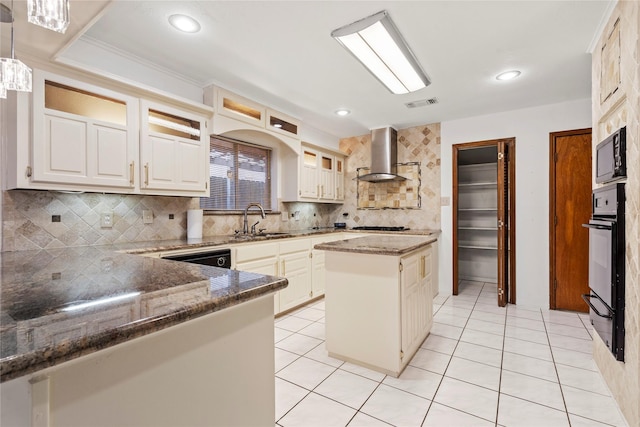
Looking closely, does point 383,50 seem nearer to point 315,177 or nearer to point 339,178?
point 315,177

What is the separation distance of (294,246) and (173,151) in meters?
1.59

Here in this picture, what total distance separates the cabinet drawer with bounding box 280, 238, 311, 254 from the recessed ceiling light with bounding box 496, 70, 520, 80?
2.64 meters

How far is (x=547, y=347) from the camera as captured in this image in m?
2.56

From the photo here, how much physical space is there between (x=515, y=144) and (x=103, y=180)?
4.45 m

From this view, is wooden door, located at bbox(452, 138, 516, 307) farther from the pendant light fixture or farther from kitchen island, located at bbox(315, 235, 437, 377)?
the pendant light fixture

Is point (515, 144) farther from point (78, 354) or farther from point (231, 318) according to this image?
point (78, 354)

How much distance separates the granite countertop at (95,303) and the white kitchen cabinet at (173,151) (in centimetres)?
133

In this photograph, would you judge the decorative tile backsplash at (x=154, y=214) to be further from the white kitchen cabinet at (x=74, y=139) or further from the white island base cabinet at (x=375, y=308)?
the white island base cabinet at (x=375, y=308)

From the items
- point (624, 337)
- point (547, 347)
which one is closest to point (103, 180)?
point (624, 337)

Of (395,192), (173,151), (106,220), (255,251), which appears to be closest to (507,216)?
(395,192)

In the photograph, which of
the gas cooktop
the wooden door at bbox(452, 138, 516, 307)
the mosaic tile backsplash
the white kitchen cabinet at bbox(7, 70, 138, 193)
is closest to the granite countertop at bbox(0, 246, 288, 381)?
the white kitchen cabinet at bbox(7, 70, 138, 193)

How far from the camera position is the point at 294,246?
346 centimetres

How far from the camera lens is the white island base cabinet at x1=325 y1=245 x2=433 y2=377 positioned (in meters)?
2.10

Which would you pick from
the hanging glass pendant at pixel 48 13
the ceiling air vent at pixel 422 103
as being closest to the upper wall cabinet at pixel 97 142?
the hanging glass pendant at pixel 48 13
